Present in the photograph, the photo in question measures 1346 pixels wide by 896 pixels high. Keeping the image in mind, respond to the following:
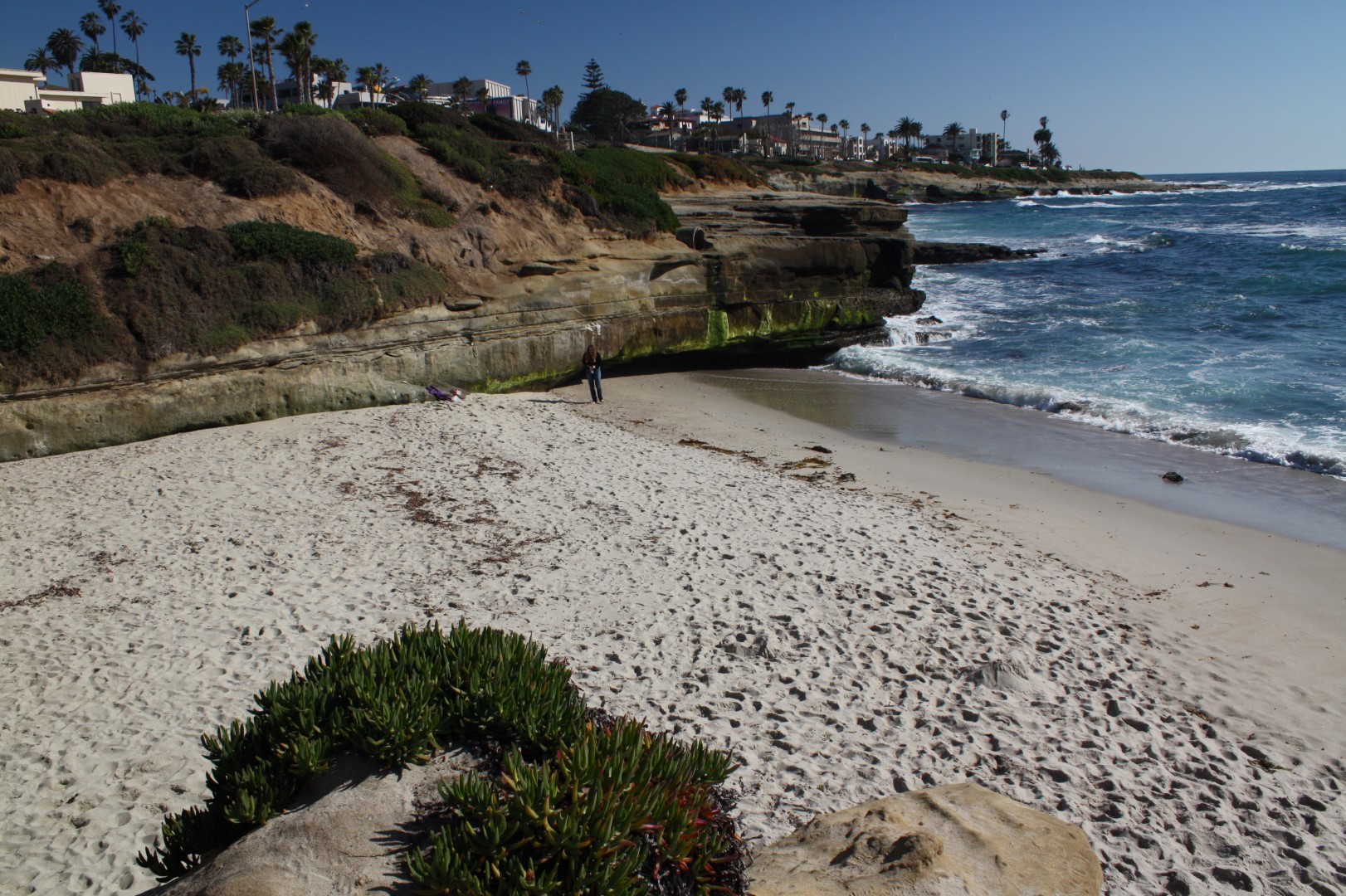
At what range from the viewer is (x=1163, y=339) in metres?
25.2

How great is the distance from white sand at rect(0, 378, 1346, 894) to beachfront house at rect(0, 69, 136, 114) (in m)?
32.8

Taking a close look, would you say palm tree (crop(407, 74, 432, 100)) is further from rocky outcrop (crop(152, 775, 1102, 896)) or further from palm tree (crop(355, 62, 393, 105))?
rocky outcrop (crop(152, 775, 1102, 896))

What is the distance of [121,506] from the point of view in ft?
36.8

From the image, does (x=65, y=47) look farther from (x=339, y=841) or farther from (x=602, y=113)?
(x=339, y=841)

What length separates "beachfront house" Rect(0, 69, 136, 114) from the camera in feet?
121

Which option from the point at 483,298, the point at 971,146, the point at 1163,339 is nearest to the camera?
the point at 483,298

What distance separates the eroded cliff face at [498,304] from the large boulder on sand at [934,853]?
46.9 feet

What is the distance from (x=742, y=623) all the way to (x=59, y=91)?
45.8m

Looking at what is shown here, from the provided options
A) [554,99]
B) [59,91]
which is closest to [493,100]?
[554,99]

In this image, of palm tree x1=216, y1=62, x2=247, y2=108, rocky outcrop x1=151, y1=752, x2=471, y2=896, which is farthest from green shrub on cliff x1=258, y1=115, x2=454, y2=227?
palm tree x1=216, y1=62, x2=247, y2=108

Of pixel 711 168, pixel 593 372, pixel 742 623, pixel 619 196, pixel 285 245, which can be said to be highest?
pixel 711 168

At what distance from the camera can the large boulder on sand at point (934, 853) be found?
4109mm

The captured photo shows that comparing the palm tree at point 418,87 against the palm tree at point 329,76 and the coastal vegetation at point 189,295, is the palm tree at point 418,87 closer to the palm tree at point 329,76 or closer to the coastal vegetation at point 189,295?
the palm tree at point 329,76

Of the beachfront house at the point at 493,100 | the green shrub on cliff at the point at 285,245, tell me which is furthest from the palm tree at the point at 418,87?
the green shrub on cliff at the point at 285,245
